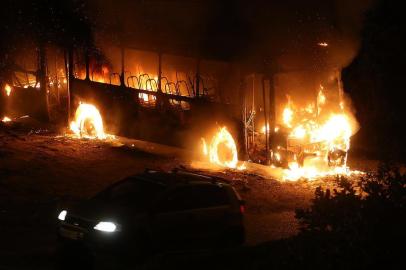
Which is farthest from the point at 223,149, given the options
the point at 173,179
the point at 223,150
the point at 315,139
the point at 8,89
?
the point at 8,89

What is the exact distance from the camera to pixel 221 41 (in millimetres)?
21250

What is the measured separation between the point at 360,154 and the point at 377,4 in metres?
4.84

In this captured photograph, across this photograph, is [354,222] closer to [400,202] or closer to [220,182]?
[400,202]

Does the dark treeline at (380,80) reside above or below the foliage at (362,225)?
above

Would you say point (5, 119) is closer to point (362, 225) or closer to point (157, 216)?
point (157, 216)

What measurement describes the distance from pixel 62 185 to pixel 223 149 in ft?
16.9

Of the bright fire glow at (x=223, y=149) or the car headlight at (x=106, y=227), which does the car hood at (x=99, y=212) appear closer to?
the car headlight at (x=106, y=227)

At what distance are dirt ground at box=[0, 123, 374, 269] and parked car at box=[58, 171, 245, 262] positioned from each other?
3.08 feet

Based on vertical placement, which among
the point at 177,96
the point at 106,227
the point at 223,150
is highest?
the point at 177,96

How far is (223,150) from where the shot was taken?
20.9 metres

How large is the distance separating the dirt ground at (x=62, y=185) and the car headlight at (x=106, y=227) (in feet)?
3.36

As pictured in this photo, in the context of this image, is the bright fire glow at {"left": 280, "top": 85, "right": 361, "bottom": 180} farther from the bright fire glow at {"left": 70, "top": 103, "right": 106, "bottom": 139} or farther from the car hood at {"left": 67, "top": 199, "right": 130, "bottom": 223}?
the car hood at {"left": 67, "top": 199, "right": 130, "bottom": 223}

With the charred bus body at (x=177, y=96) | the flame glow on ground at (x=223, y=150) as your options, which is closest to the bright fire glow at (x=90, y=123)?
the charred bus body at (x=177, y=96)

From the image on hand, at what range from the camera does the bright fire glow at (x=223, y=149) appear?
67.5 ft
